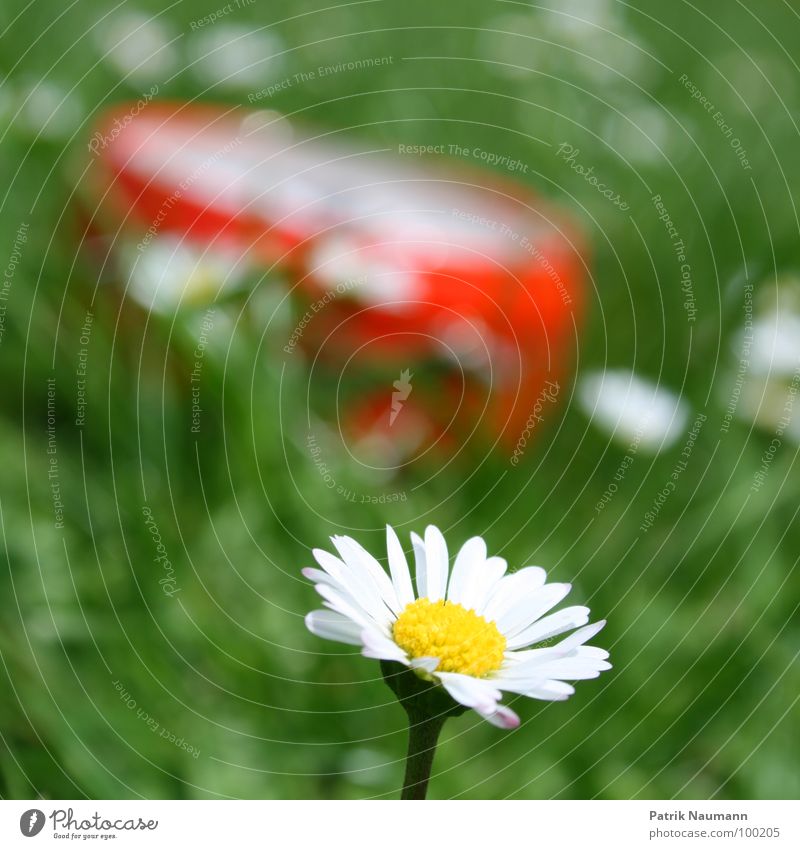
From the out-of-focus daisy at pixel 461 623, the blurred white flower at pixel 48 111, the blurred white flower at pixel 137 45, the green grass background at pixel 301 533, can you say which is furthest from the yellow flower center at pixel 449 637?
the blurred white flower at pixel 137 45

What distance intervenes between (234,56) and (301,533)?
0.49m

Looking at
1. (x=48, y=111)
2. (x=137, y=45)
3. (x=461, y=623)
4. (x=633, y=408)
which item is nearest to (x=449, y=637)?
(x=461, y=623)

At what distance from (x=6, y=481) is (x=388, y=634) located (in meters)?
0.39

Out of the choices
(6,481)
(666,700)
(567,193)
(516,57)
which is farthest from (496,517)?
(516,57)

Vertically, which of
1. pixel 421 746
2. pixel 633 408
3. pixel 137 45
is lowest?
pixel 421 746

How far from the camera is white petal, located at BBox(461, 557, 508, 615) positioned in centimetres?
20

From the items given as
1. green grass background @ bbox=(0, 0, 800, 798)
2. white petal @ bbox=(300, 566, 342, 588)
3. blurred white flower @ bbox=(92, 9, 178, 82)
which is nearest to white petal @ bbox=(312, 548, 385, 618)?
white petal @ bbox=(300, 566, 342, 588)

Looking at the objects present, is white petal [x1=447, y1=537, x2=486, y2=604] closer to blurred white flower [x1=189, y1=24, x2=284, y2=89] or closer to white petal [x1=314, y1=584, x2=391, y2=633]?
white petal [x1=314, y1=584, x2=391, y2=633]

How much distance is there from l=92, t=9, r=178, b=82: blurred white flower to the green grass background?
12 millimetres

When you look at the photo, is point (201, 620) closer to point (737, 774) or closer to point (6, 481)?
point (6, 481)

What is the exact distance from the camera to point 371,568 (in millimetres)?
188

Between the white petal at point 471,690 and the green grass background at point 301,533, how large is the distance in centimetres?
23

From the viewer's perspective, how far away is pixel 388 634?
18 centimetres

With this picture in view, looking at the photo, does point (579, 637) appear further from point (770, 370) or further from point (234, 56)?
point (234, 56)
